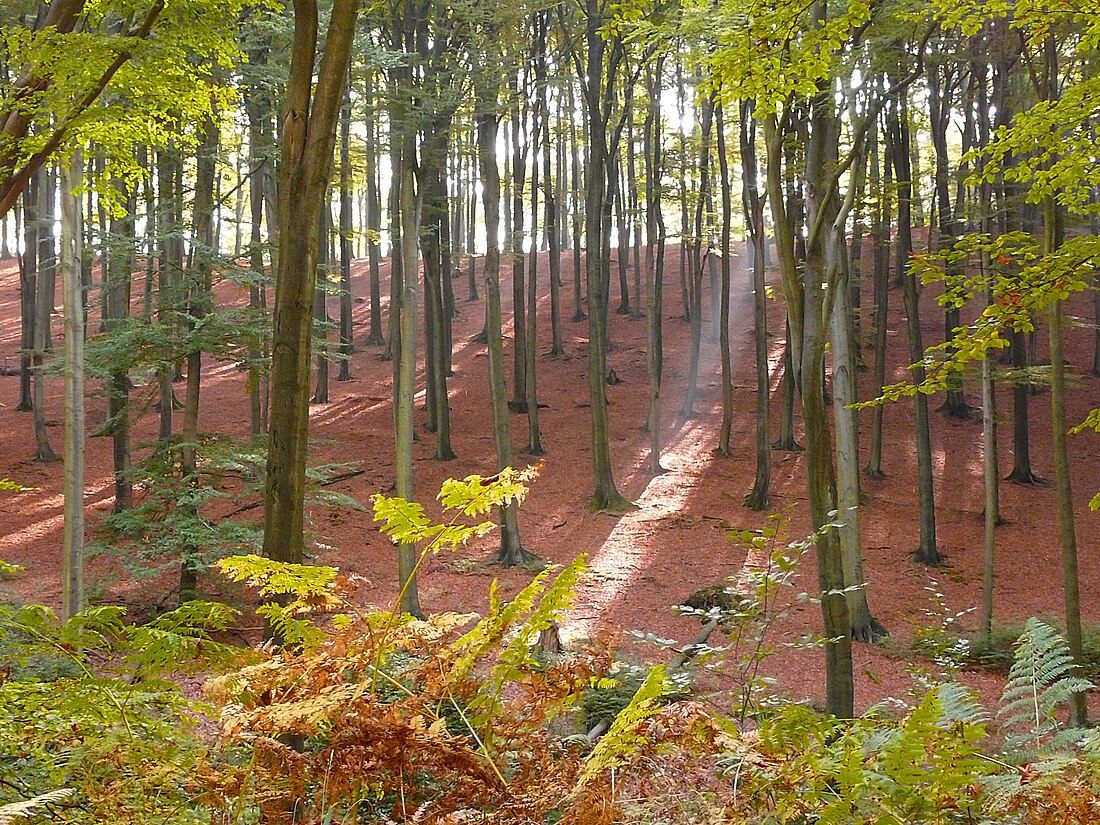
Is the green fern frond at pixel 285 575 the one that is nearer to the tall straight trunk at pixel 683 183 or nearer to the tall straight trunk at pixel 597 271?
the tall straight trunk at pixel 597 271

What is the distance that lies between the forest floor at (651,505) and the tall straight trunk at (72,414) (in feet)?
1.41

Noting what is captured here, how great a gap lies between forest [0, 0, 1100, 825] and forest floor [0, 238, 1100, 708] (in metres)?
0.13

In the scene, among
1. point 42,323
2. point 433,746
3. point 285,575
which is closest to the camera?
point 433,746

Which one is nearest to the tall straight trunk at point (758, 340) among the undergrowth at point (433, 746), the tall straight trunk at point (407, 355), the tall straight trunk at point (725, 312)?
the tall straight trunk at point (725, 312)

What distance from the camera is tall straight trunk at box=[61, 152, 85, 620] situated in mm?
9906

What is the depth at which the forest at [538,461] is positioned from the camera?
2160mm

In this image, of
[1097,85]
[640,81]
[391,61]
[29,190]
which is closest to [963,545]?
[1097,85]

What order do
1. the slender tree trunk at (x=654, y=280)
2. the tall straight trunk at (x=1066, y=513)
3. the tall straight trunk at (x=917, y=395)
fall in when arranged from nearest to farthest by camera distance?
1. the tall straight trunk at (x=1066, y=513)
2. the tall straight trunk at (x=917, y=395)
3. the slender tree trunk at (x=654, y=280)

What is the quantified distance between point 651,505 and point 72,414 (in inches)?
470

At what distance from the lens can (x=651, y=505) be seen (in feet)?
60.6

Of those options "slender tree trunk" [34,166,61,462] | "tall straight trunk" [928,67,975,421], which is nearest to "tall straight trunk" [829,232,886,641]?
"tall straight trunk" [928,67,975,421]

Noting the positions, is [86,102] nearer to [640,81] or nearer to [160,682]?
[160,682]

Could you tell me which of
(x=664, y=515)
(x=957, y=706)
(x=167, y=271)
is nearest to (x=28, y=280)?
(x=167, y=271)

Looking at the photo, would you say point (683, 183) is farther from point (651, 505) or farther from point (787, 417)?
point (651, 505)
